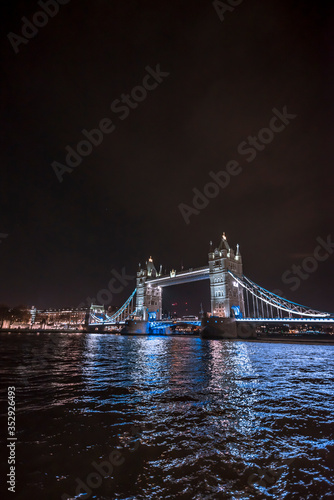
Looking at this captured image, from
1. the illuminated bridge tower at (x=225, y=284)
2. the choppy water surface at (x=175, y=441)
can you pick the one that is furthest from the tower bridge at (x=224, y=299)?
the choppy water surface at (x=175, y=441)

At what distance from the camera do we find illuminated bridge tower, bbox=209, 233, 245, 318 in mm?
70375

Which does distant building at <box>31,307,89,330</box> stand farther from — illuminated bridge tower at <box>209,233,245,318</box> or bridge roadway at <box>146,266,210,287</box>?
illuminated bridge tower at <box>209,233,245,318</box>

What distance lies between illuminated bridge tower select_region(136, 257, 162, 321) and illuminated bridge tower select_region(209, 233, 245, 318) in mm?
36548

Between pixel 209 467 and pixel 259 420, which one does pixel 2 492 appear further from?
pixel 259 420

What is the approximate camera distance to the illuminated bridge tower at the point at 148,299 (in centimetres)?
10725

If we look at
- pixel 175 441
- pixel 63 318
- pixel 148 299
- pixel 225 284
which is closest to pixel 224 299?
pixel 225 284

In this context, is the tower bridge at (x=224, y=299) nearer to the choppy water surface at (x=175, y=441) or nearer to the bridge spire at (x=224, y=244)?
the bridge spire at (x=224, y=244)

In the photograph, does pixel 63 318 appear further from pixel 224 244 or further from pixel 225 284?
pixel 225 284

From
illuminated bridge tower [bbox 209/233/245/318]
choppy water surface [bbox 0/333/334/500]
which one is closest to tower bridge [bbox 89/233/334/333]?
illuminated bridge tower [bbox 209/233/245/318]

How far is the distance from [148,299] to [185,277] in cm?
2517

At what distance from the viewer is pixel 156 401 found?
27.3 ft

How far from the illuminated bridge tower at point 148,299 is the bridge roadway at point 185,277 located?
14.6 ft

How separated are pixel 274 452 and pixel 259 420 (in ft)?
6.14

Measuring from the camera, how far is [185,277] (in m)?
91.2
